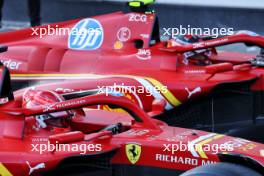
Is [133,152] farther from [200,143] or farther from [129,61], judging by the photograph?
[129,61]

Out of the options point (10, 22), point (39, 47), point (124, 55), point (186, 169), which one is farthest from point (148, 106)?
point (10, 22)

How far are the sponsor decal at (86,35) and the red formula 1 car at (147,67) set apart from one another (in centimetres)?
1

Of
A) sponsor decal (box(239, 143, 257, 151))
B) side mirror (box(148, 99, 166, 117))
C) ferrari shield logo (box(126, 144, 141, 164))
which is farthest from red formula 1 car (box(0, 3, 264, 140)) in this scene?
sponsor decal (box(239, 143, 257, 151))

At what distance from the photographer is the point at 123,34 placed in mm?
Answer: 9930

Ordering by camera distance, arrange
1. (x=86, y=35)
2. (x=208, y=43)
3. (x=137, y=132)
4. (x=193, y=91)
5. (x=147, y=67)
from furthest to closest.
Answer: (x=86, y=35)
(x=147, y=67)
(x=208, y=43)
(x=193, y=91)
(x=137, y=132)

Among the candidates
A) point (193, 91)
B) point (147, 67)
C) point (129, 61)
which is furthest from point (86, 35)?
point (193, 91)

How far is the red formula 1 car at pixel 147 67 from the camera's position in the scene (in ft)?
29.1

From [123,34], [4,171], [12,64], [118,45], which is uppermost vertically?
[123,34]

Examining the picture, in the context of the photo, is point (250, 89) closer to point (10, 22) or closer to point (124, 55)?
point (124, 55)

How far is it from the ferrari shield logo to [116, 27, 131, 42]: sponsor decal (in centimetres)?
330

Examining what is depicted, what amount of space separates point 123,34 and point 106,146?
132 inches

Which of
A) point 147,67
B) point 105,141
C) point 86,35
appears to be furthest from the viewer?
point 86,35

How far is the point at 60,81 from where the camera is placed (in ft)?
31.1

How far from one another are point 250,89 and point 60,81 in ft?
6.25
